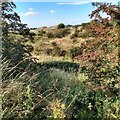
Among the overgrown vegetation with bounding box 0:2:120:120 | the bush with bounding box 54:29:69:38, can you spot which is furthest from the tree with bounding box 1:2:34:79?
the bush with bounding box 54:29:69:38

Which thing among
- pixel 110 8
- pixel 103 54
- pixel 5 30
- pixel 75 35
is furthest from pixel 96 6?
pixel 75 35

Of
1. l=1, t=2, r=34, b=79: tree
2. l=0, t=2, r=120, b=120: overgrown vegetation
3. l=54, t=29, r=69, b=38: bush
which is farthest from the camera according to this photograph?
l=54, t=29, r=69, b=38: bush

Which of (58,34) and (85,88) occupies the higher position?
(85,88)

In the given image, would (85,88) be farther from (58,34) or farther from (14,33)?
(58,34)

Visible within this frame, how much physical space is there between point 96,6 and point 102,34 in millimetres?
628

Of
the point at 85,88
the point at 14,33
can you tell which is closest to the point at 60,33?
the point at 14,33

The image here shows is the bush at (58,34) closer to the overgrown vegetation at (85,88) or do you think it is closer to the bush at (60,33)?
the bush at (60,33)

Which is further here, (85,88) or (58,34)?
(58,34)

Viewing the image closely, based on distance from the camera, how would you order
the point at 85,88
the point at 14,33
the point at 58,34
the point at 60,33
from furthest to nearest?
the point at 60,33 → the point at 58,34 → the point at 14,33 → the point at 85,88

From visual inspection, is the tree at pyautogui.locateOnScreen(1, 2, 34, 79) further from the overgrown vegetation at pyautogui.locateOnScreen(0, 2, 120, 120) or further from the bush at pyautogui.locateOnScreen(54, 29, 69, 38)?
the bush at pyautogui.locateOnScreen(54, 29, 69, 38)

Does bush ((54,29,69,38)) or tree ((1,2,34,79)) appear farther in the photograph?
bush ((54,29,69,38))

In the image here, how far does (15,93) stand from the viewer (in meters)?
6.51

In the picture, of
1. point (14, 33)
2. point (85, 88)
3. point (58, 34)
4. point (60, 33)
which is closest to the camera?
point (85, 88)

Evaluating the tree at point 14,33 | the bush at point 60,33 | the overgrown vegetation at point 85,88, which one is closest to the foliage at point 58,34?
the bush at point 60,33
